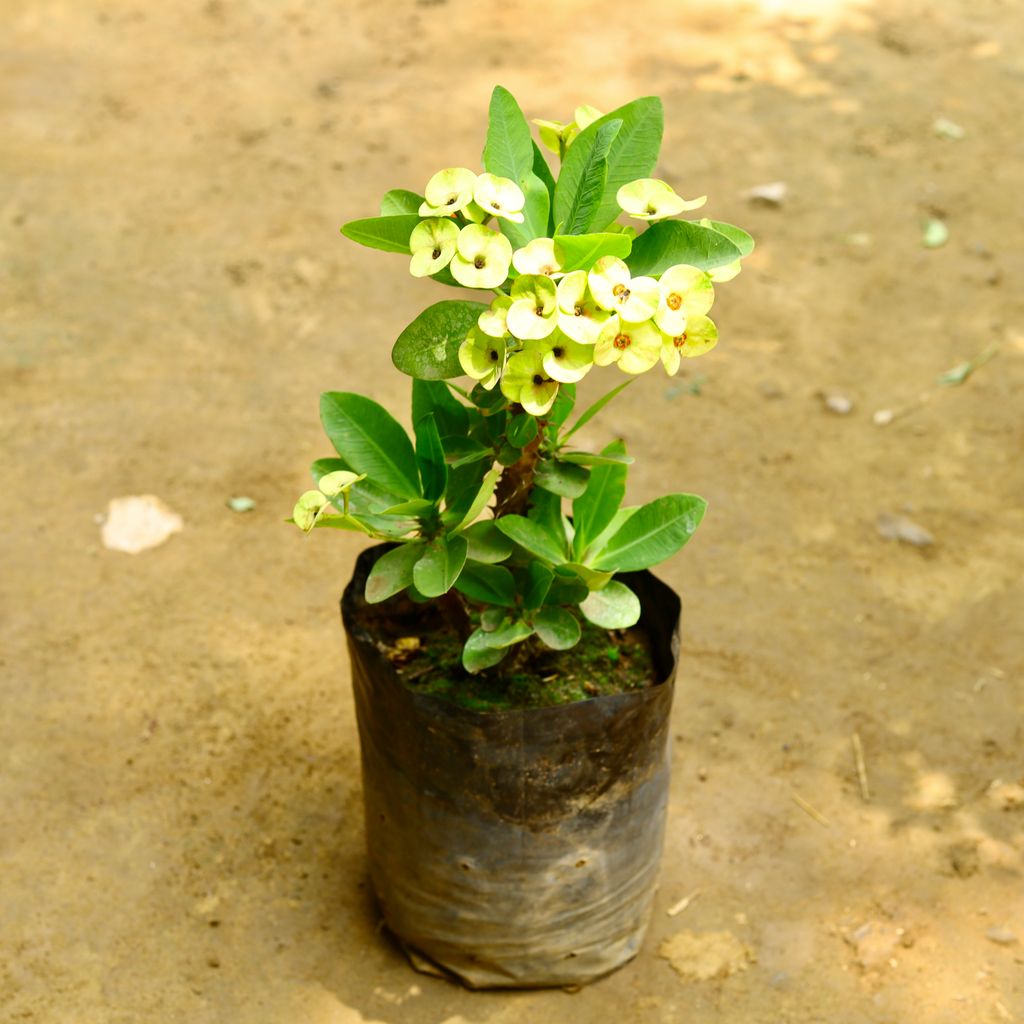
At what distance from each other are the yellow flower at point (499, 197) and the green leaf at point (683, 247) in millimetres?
205

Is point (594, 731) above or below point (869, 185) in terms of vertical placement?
above

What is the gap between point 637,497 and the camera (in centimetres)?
372

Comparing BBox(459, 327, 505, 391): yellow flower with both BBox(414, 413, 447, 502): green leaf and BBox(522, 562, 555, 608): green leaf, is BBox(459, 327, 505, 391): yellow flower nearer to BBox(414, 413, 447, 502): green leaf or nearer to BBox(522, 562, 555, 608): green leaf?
BBox(414, 413, 447, 502): green leaf

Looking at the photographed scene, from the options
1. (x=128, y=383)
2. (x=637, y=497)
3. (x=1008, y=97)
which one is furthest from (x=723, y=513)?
(x=1008, y=97)

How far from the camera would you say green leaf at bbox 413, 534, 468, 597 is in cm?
203

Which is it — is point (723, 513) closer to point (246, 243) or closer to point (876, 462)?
point (876, 462)

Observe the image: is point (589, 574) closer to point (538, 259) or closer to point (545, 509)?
point (545, 509)

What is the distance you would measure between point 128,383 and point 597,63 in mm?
2655

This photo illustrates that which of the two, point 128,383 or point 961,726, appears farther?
point 128,383

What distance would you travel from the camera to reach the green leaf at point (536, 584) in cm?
216

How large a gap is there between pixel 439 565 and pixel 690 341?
551 millimetres

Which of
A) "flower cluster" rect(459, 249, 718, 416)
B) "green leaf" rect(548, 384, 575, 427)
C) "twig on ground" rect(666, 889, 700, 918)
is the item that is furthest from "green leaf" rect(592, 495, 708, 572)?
"twig on ground" rect(666, 889, 700, 918)

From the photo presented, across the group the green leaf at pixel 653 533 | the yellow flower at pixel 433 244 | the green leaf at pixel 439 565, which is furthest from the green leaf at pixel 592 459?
the yellow flower at pixel 433 244

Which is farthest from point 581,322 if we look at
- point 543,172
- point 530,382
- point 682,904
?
point 682,904
